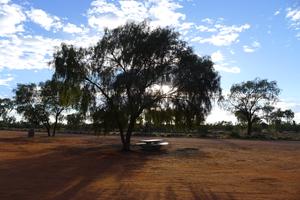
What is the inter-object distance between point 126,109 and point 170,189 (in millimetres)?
17643

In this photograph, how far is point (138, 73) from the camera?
3216 cm

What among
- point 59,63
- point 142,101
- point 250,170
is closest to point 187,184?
point 250,170

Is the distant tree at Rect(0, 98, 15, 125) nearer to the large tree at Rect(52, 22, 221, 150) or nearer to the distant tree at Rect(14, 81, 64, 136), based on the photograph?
the distant tree at Rect(14, 81, 64, 136)

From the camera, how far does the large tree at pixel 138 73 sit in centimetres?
3206

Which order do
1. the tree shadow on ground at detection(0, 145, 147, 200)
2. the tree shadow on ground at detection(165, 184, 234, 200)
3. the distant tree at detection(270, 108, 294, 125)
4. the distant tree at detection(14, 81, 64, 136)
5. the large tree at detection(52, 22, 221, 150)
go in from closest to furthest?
the tree shadow on ground at detection(165, 184, 234, 200) → the tree shadow on ground at detection(0, 145, 147, 200) → the large tree at detection(52, 22, 221, 150) → the distant tree at detection(14, 81, 64, 136) → the distant tree at detection(270, 108, 294, 125)

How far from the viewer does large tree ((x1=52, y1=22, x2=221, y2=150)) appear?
32.1m

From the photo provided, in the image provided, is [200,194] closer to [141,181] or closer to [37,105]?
[141,181]

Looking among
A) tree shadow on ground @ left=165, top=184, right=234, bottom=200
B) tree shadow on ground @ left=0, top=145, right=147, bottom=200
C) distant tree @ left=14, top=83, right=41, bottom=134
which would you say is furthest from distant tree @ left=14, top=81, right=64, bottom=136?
tree shadow on ground @ left=165, top=184, right=234, bottom=200

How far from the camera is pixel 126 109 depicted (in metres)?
32.5

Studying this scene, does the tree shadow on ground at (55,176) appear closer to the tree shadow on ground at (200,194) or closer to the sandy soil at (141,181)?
the sandy soil at (141,181)

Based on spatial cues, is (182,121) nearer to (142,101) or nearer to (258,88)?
(142,101)

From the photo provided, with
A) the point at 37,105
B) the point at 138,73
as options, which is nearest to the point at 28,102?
the point at 37,105

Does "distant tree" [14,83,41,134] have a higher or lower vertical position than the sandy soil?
higher

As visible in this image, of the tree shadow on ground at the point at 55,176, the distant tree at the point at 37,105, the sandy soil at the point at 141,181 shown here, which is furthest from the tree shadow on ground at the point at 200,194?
the distant tree at the point at 37,105
